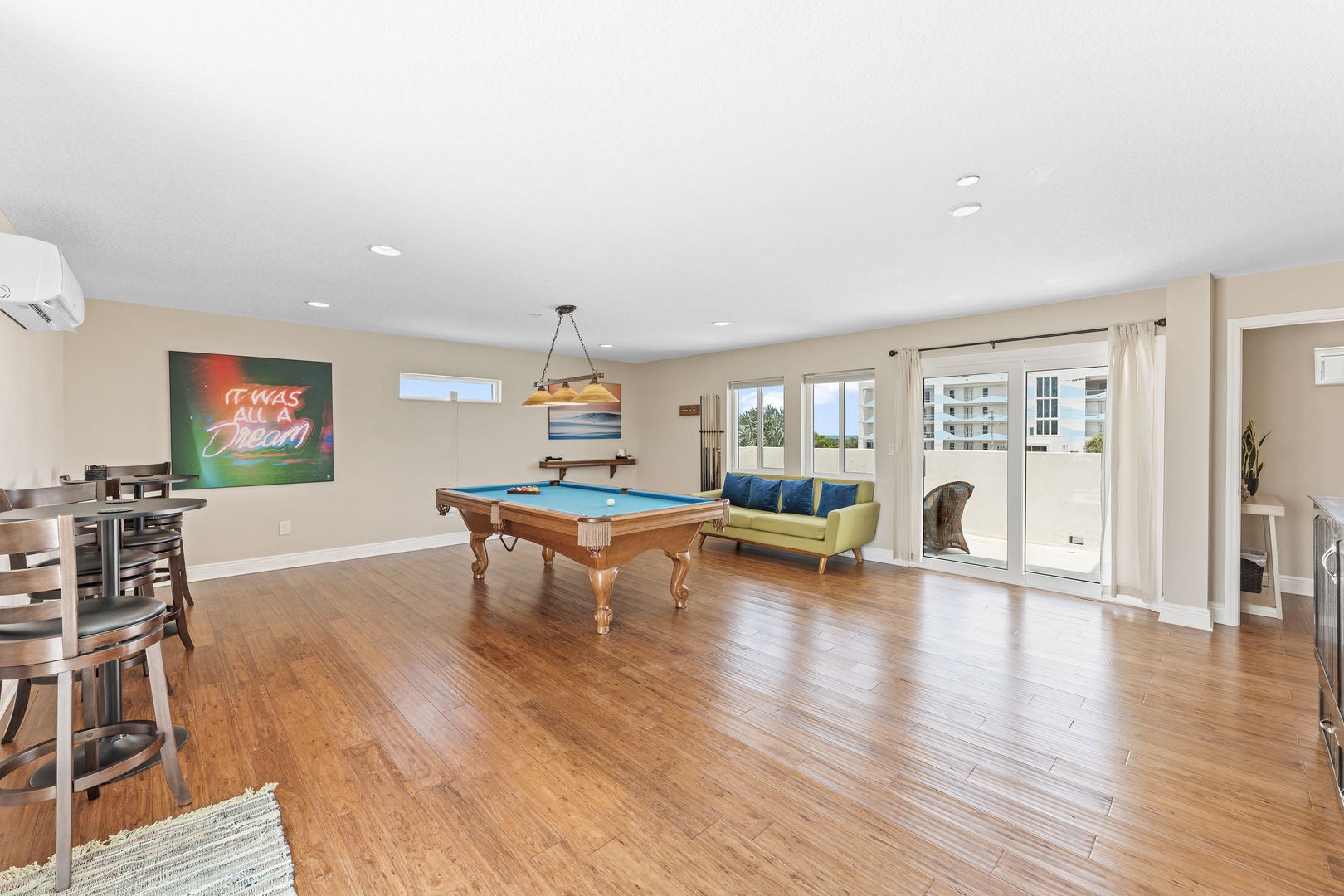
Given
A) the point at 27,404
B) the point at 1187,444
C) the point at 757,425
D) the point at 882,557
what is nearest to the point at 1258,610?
the point at 1187,444

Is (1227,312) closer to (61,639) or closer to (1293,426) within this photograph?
(1293,426)

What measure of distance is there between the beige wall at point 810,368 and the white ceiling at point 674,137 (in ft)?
2.87

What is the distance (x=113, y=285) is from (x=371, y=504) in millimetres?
2870

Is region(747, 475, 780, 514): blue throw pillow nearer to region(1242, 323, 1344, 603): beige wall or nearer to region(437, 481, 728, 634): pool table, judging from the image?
region(437, 481, 728, 634): pool table

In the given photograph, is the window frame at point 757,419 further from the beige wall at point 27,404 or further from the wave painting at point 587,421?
the beige wall at point 27,404

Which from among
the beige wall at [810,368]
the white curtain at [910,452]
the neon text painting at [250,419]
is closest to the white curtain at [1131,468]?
the beige wall at [810,368]

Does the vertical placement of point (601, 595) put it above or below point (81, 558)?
below

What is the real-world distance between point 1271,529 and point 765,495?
163 inches

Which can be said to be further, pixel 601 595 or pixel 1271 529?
pixel 1271 529

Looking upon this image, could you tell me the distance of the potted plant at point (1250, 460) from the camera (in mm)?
4316

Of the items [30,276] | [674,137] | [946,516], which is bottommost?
[946,516]

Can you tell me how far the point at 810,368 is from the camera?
260 inches

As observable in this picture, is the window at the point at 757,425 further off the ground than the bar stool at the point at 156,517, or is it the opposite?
the window at the point at 757,425

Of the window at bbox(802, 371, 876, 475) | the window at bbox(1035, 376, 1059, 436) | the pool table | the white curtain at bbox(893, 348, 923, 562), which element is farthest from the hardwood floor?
the window at bbox(802, 371, 876, 475)
